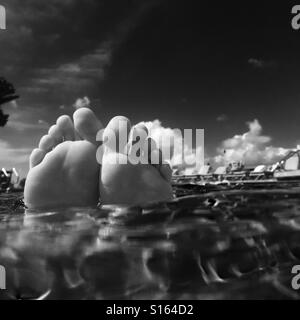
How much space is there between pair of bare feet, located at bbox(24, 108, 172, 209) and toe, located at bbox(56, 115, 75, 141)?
39.0 inches

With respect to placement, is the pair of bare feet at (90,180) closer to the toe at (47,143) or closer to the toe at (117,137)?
the toe at (117,137)

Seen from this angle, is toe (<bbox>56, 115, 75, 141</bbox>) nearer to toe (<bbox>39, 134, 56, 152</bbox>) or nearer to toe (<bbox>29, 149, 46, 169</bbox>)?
toe (<bbox>39, 134, 56, 152</bbox>)

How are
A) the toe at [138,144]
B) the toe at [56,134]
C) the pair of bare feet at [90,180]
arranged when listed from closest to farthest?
the pair of bare feet at [90,180]
the toe at [138,144]
the toe at [56,134]


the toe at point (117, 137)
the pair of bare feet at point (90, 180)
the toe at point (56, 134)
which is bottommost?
the pair of bare feet at point (90, 180)

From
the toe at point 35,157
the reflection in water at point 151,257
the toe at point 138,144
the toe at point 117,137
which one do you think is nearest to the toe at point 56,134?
the toe at point 35,157

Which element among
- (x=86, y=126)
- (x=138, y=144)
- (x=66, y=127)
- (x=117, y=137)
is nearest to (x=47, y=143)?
(x=66, y=127)

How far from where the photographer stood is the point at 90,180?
14.0 ft

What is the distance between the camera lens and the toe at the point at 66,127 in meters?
5.39

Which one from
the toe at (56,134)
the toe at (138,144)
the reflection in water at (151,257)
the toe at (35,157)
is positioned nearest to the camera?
the reflection in water at (151,257)

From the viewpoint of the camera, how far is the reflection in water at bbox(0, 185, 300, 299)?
7.57ft

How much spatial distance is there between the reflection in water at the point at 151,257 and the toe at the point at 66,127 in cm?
249

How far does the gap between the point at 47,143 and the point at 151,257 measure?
3.17 m

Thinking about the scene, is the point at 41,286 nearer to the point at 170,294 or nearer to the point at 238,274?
the point at 170,294
